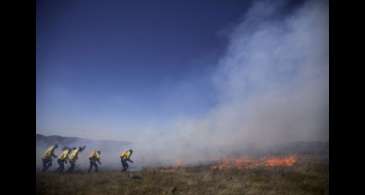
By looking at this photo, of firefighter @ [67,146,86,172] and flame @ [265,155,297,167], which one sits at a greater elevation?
firefighter @ [67,146,86,172]

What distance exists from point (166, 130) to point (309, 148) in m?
1.43

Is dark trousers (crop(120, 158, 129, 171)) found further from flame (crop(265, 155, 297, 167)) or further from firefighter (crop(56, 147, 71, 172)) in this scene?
flame (crop(265, 155, 297, 167))

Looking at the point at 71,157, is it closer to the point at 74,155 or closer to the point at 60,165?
the point at 74,155

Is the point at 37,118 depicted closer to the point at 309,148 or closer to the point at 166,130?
the point at 166,130

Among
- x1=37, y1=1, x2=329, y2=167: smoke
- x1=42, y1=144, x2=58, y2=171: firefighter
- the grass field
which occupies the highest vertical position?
x1=37, y1=1, x2=329, y2=167: smoke

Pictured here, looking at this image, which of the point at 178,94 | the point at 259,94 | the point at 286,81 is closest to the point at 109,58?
the point at 178,94

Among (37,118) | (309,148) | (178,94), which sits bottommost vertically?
(309,148)

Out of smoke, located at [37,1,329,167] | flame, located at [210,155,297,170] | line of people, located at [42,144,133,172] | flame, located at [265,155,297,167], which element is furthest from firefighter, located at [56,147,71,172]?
flame, located at [265,155,297,167]

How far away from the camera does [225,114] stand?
3426 millimetres

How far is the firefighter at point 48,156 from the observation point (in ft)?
11.3

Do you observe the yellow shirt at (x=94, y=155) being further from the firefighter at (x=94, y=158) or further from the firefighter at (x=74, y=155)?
the firefighter at (x=74, y=155)

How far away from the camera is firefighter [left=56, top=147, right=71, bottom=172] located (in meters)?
3.45
